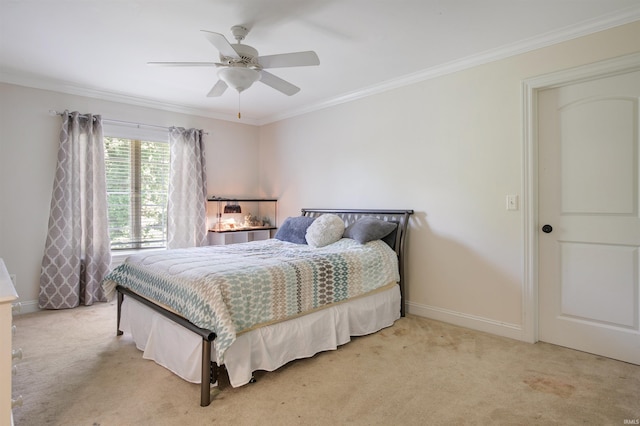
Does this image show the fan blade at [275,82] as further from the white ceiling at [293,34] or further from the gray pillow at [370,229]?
the gray pillow at [370,229]

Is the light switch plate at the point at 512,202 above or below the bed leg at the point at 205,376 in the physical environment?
above

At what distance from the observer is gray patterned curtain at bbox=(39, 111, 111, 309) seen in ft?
12.1

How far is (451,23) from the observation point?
248 cm

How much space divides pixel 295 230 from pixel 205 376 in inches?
80.8

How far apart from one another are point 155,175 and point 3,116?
1.58 meters

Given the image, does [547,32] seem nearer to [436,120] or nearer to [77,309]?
[436,120]

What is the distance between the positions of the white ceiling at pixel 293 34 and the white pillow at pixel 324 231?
1.51m

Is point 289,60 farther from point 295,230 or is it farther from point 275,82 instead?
point 295,230

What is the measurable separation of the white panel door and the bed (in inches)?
49.4

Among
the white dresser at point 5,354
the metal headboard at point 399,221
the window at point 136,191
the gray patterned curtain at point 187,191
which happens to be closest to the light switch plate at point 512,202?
the metal headboard at point 399,221

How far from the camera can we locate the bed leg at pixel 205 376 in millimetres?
1938

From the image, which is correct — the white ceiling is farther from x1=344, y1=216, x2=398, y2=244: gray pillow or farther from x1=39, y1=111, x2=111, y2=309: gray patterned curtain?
x1=344, y1=216, x2=398, y2=244: gray pillow

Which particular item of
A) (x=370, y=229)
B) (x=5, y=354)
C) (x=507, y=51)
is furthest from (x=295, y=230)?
(x=5, y=354)

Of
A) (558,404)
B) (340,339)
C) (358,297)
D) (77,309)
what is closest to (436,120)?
(358,297)
